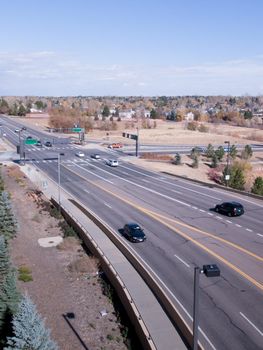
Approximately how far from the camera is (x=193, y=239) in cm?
3356

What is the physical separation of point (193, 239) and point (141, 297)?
38.2 ft

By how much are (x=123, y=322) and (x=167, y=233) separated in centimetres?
1389

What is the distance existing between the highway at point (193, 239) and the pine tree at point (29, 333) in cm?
712

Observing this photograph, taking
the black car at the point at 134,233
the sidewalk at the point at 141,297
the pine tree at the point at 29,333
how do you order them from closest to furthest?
the pine tree at the point at 29,333 → the sidewalk at the point at 141,297 → the black car at the point at 134,233

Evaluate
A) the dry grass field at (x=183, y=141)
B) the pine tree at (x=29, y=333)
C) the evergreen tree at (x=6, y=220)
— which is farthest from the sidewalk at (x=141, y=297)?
the dry grass field at (x=183, y=141)

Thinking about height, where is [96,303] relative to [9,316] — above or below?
below

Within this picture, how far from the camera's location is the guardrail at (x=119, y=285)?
1918 cm

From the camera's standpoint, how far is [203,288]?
82.0ft

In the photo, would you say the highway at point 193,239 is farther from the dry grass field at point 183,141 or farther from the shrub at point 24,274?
the dry grass field at point 183,141

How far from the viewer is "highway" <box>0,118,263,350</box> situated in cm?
2152

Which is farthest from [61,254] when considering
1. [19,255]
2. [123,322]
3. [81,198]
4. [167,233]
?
[81,198]

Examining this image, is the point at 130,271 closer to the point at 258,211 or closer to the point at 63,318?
the point at 63,318

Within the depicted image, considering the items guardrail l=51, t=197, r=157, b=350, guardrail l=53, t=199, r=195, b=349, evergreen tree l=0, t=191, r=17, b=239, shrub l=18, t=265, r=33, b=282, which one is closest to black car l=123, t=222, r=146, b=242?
guardrail l=53, t=199, r=195, b=349

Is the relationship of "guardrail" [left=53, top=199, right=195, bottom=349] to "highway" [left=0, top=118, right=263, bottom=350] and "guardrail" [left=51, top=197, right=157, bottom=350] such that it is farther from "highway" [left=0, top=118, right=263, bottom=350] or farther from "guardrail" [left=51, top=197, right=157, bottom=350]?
"guardrail" [left=51, top=197, right=157, bottom=350]
